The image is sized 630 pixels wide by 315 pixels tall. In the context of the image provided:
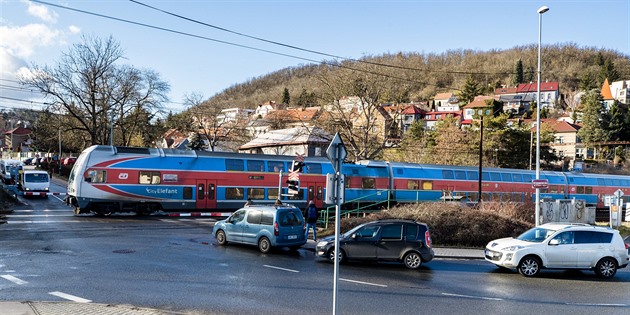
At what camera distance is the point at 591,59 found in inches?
7146

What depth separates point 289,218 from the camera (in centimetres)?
1870

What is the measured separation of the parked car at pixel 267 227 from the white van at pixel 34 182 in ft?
97.0

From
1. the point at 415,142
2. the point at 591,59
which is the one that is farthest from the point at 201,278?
the point at 591,59

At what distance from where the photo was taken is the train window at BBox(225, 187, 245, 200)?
1296 inches

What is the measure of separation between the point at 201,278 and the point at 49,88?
158ft

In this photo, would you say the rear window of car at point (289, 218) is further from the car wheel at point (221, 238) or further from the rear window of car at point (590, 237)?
the rear window of car at point (590, 237)

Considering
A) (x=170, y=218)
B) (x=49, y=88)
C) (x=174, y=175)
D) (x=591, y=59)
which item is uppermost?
(x=591, y=59)

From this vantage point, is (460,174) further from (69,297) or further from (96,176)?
(69,297)

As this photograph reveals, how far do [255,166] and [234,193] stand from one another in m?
2.30

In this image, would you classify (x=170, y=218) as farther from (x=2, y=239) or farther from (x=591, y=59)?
(x=591, y=59)

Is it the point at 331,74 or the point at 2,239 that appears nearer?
the point at 2,239

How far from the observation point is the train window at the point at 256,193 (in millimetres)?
33625

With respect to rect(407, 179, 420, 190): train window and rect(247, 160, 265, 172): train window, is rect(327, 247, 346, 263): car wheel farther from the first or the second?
rect(407, 179, 420, 190): train window

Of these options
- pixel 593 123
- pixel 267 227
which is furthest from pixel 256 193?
pixel 593 123
